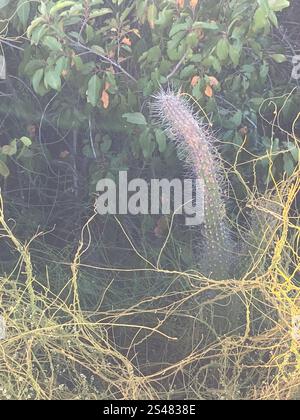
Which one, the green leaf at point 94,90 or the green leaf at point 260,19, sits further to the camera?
the green leaf at point 94,90

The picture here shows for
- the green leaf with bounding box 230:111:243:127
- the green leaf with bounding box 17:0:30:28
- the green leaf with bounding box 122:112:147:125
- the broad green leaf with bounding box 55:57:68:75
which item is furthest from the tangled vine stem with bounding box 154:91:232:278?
the green leaf with bounding box 17:0:30:28

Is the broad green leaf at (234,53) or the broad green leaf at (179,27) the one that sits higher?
the broad green leaf at (179,27)

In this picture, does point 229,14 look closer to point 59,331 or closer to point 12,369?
point 59,331

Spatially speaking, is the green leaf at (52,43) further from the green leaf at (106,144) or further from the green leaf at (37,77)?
the green leaf at (106,144)

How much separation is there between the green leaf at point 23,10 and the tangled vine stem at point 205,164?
28.1 inches

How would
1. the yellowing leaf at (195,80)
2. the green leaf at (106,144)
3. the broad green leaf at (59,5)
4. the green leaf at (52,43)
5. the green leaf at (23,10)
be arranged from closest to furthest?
the broad green leaf at (59,5)
the green leaf at (52,43)
the green leaf at (23,10)
the yellowing leaf at (195,80)
the green leaf at (106,144)

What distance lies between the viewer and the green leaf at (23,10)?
3.33 m

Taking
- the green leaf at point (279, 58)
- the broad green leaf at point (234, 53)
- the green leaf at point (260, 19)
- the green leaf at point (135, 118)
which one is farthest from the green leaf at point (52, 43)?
the green leaf at point (279, 58)

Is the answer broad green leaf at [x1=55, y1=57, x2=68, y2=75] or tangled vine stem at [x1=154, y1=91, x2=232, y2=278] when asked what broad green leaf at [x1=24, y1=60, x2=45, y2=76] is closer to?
broad green leaf at [x1=55, y1=57, x2=68, y2=75]

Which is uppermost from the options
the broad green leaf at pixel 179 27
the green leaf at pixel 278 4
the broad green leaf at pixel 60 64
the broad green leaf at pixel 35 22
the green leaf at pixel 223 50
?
the green leaf at pixel 278 4

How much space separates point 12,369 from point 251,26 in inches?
73.2

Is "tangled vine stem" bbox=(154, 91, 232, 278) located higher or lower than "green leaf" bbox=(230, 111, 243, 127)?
lower

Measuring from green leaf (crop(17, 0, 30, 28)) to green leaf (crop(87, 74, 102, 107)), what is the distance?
410 mm

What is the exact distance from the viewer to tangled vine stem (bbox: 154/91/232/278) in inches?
130
